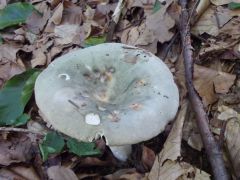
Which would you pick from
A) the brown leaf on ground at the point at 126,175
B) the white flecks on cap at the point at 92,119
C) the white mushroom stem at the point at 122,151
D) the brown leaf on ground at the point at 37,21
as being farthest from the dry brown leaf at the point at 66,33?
the white flecks on cap at the point at 92,119

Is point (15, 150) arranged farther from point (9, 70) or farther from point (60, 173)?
point (9, 70)

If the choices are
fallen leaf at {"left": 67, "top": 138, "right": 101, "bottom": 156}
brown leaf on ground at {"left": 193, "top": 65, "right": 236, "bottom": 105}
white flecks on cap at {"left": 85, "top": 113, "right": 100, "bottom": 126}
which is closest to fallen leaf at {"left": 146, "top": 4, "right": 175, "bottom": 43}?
brown leaf on ground at {"left": 193, "top": 65, "right": 236, "bottom": 105}

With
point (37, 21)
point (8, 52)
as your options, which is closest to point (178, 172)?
point (8, 52)

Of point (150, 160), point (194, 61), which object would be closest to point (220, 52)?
point (194, 61)

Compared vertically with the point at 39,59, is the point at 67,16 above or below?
above

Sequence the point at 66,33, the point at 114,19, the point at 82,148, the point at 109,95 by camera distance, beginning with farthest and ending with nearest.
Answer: the point at 66,33 → the point at 114,19 → the point at 82,148 → the point at 109,95

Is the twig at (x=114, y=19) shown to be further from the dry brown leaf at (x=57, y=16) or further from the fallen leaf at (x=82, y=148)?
the fallen leaf at (x=82, y=148)

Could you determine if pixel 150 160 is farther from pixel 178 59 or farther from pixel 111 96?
pixel 178 59

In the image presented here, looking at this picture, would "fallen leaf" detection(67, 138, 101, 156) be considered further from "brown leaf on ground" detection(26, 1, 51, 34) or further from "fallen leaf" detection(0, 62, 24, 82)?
"brown leaf on ground" detection(26, 1, 51, 34)
